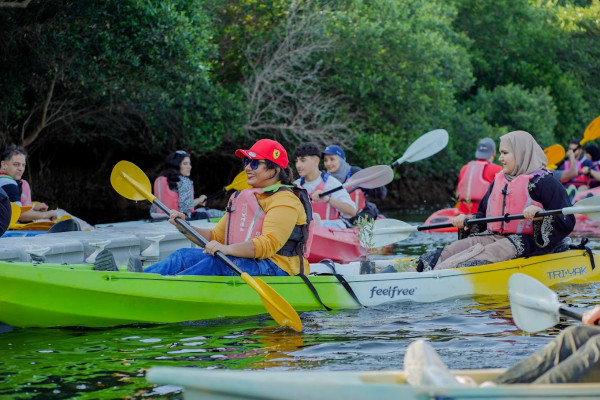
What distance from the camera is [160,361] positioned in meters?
4.89

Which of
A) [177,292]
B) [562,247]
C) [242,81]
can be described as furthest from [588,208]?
[242,81]

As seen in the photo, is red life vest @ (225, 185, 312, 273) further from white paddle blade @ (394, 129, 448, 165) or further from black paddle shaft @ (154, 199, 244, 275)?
white paddle blade @ (394, 129, 448, 165)

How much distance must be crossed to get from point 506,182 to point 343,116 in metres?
12.5

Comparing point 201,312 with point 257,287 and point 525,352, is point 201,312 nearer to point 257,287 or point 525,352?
point 257,287

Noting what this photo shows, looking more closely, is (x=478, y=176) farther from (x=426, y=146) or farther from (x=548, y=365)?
(x=548, y=365)

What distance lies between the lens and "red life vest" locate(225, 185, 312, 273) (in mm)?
5895

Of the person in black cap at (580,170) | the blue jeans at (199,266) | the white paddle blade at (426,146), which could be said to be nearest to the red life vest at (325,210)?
the white paddle blade at (426,146)

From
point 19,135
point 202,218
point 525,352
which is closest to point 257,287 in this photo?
point 525,352

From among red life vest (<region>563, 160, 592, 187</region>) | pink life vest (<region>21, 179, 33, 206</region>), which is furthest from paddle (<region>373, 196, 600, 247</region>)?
red life vest (<region>563, 160, 592, 187</region>)

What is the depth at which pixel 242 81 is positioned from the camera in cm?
1927

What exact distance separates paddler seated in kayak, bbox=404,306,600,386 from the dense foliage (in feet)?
33.9

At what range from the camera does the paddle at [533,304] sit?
408 cm

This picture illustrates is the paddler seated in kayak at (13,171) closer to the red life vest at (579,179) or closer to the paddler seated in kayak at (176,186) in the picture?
the paddler seated in kayak at (176,186)

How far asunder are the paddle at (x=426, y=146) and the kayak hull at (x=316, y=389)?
7273mm
